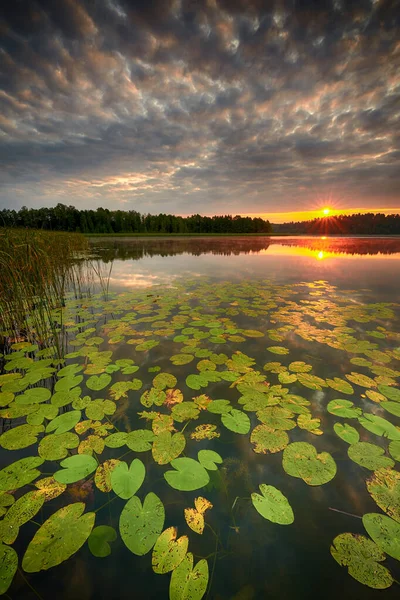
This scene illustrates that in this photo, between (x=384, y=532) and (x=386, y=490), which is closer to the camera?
(x=384, y=532)

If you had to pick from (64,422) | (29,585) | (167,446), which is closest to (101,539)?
(29,585)

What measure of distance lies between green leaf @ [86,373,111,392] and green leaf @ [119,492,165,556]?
1424 millimetres

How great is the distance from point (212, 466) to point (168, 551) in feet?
1.95

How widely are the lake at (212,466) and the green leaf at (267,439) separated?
11 mm

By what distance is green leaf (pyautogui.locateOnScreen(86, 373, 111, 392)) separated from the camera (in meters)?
2.76

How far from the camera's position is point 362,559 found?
1.33 m

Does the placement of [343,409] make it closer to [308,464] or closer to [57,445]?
[308,464]

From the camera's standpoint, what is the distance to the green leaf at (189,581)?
118 cm

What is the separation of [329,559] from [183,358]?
7.89ft

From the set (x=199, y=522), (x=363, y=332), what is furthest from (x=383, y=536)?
(x=363, y=332)

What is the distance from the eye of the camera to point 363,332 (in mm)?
4352

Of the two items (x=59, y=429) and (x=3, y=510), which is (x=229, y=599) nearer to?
(x=3, y=510)

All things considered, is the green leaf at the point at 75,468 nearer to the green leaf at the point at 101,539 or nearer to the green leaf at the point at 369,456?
the green leaf at the point at 101,539

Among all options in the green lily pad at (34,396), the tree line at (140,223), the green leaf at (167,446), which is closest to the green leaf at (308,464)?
the green leaf at (167,446)
